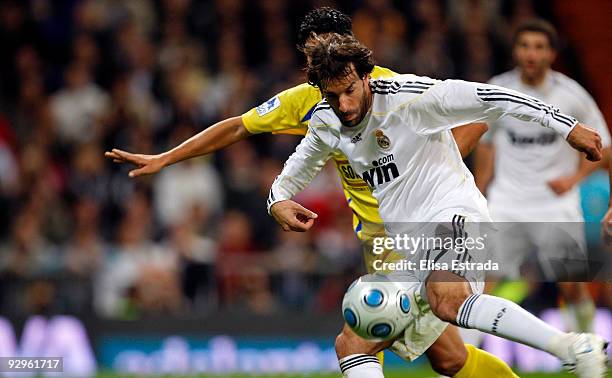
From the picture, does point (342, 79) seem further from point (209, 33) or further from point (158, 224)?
point (209, 33)

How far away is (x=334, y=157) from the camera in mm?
6051

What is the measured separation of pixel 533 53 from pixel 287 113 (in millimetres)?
2459

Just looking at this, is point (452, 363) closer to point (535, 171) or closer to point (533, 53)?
point (535, 171)

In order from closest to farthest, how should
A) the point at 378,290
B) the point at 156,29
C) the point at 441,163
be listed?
the point at 378,290
the point at 441,163
the point at 156,29

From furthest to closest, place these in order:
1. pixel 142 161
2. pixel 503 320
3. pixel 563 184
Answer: pixel 563 184 < pixel 142 161 < pixel 503 320

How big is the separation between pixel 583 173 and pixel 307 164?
2760 mm

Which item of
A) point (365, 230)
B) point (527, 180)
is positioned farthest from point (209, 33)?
point (365, 230)

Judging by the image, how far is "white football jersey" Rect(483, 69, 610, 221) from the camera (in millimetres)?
8344

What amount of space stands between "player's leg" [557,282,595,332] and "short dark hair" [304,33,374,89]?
135 inches

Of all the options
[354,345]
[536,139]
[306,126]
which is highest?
[536,139]

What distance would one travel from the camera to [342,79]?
521 centimetres

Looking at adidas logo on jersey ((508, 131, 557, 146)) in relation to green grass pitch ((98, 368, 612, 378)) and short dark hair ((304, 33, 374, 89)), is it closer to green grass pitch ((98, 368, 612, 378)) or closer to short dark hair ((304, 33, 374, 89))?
green grass pitch ((98, 368, 612, 378))

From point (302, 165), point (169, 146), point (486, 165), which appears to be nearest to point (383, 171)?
point (302, 165)

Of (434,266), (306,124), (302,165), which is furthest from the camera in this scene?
(306,124)
